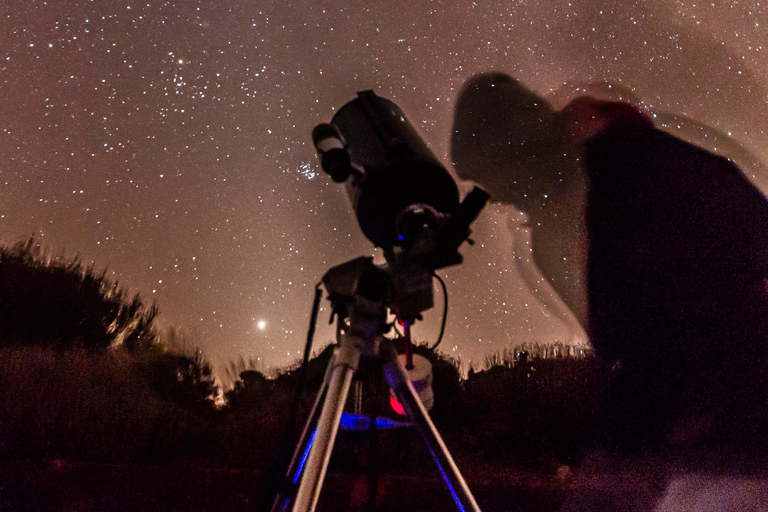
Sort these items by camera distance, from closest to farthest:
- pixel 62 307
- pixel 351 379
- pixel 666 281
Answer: pixel 351 379 → pixel 666 281 → pixel 62 307

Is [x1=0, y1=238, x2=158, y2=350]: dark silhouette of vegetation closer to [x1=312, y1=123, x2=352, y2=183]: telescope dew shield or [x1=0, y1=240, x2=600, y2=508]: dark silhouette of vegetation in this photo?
[x1=0, y1=240, x2=600, y2=508]: dark silhouette of vegetation

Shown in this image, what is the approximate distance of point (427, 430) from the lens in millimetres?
831

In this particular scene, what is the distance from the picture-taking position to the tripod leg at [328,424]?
26.8 inches

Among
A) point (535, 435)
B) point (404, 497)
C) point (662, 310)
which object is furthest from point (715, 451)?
point (404, 497)

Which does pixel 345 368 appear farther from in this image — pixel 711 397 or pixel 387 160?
pixel 711 397

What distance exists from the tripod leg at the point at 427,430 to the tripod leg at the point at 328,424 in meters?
0.10

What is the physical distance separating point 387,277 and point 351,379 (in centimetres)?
27

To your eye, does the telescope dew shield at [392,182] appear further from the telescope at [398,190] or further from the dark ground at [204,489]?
the dark ground at [204,489]

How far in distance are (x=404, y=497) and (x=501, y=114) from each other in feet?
9.97

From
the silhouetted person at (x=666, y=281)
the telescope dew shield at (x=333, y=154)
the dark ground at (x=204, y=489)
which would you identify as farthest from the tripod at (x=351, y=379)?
the silhouetted person at (x=666, y=281)

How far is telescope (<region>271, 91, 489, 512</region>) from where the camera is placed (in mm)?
792

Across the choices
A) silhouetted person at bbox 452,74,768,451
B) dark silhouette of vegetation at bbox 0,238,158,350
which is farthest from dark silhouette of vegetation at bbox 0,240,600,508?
silhouetted person at bbox 452,74,768,451

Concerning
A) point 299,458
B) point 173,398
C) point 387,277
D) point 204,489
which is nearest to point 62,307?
point 173,398

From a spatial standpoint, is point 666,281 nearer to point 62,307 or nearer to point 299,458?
point 299,458
